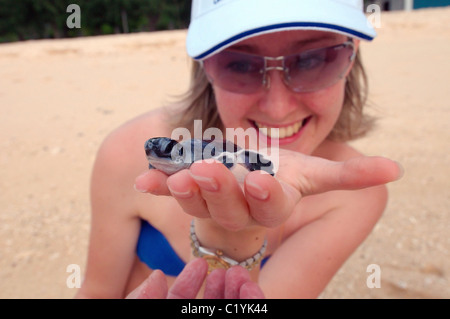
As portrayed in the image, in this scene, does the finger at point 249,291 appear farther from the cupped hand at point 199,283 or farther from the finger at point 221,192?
the finger at point 221,192

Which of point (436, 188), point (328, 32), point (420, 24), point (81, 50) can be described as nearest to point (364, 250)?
point (436, 188)

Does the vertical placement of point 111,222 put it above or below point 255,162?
below

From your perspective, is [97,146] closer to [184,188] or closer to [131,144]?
[131,144]

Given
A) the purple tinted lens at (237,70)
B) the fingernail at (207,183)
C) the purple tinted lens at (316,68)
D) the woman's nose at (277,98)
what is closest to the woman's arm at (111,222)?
the purple tinted lens at (237,70)

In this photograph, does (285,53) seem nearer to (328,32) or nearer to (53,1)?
(328,32)

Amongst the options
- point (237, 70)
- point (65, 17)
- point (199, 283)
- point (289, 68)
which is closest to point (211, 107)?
point (237, 70)
